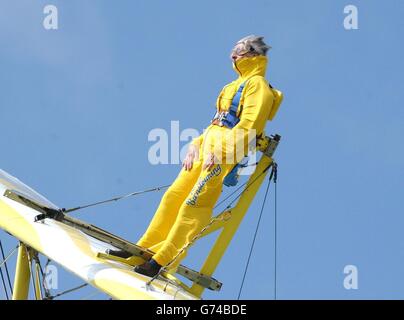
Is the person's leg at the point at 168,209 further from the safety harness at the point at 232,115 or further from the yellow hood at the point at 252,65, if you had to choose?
the yellow hood at the point at 252,65

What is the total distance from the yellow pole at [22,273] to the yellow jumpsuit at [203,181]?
5.34 feet

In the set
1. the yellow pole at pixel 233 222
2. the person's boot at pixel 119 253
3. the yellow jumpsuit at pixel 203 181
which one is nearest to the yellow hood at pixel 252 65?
the yellow jumpsuit at pixel 203 181

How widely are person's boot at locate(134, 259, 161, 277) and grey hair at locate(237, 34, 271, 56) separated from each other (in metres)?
3.47

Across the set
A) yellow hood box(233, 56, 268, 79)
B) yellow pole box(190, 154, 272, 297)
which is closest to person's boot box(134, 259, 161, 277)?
yellow pole box(190, 154, 272, 297)

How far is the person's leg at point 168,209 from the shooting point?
19.4 meters

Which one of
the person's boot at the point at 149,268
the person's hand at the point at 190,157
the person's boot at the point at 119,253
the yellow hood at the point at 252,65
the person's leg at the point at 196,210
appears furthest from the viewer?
the yellow hood at the point at 252,65

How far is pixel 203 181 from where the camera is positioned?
746 inches

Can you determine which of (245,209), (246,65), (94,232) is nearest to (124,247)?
(94,232)

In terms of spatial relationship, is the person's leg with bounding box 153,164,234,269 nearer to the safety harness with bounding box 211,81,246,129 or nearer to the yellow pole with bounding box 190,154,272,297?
the yellow pole with bounding box 190,154,272,297
